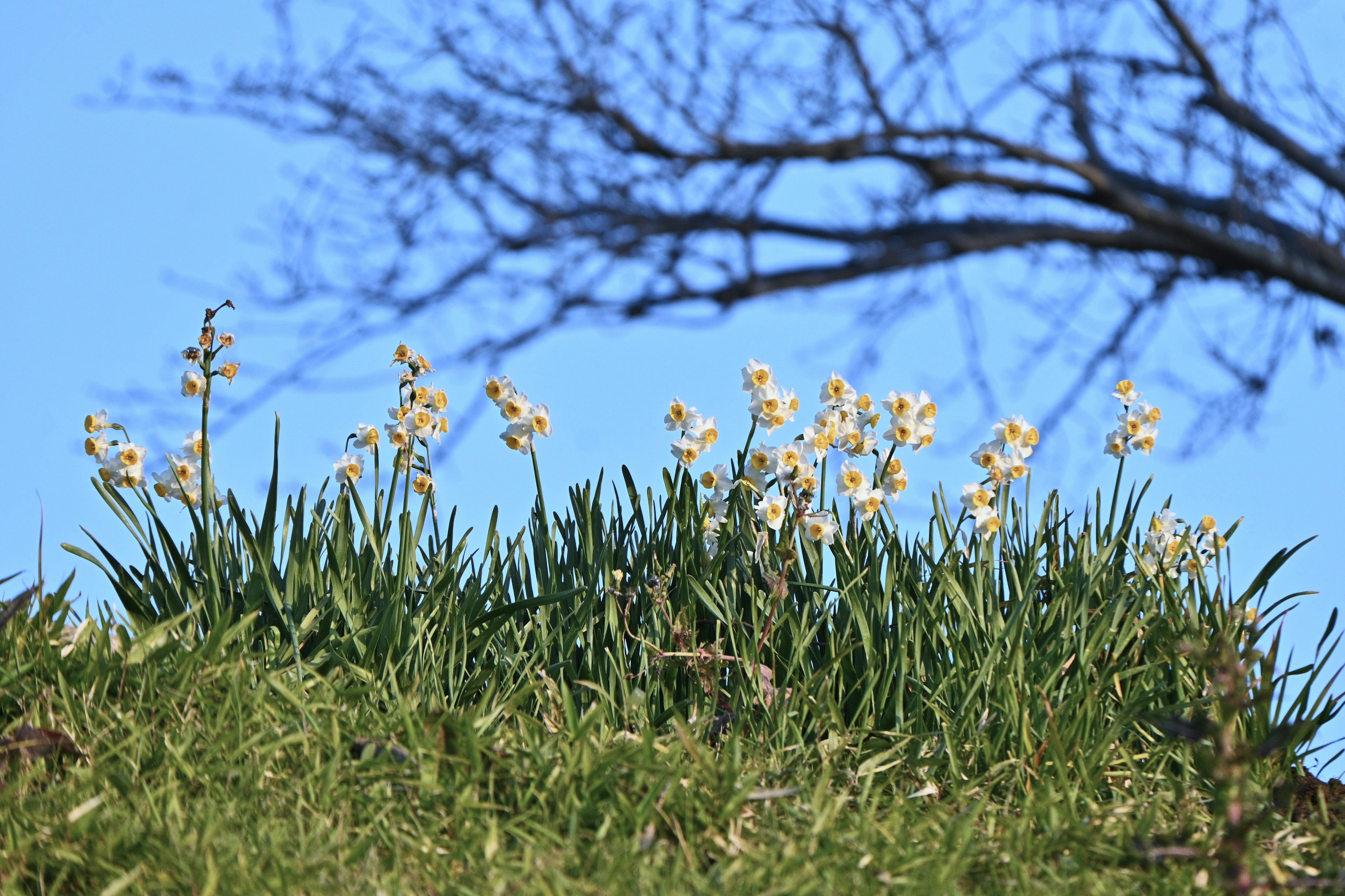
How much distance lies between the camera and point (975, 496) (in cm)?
255

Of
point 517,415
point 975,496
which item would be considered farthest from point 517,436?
point 975,496

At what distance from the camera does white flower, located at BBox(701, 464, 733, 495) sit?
2.62 m

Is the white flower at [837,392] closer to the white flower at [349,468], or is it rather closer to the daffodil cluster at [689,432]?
the daffodil cluster at [689,432]

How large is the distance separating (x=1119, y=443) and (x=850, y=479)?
846 millimetres

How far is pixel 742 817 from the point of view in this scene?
1.86 m

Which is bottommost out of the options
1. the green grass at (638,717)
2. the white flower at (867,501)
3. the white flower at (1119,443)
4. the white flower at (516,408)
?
the green grass at (638,717)

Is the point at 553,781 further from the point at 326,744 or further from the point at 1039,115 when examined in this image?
the point at 1039,115

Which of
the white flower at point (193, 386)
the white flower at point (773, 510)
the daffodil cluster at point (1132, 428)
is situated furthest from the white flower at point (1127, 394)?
the white flower at point (193, 386)

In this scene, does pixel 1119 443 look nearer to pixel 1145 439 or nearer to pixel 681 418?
pixel 1145 439

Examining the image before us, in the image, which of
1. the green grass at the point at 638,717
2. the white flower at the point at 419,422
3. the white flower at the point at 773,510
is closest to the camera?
the green grass at the point at 638,717

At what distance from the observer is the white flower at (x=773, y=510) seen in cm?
236

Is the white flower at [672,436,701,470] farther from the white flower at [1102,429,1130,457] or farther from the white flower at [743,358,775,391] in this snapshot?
the white flower at [1102,429,1130,457]

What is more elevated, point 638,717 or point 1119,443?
point 1119,443

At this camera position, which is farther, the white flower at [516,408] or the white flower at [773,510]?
the white flower at [516,408]
